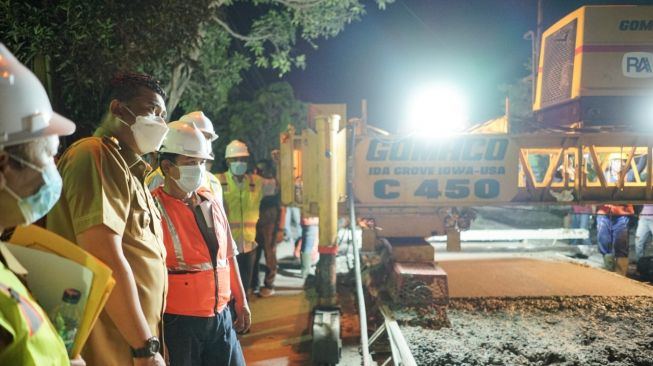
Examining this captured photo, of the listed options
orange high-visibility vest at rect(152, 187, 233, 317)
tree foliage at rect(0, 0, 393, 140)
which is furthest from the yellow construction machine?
tree foliage at rect(0, 0, 393, 140)

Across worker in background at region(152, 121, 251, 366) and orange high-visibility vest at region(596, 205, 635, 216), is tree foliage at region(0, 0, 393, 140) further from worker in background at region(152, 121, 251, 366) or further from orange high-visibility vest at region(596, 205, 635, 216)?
orange high-visibility vest at region(596, 205, 635, 216)

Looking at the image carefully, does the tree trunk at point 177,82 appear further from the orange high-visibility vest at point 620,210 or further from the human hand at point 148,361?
the orange high-visibility vest at point 620,210

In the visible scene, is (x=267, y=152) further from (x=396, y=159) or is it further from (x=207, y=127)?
(x=207, y=127)

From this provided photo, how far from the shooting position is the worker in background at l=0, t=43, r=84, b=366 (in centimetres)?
100

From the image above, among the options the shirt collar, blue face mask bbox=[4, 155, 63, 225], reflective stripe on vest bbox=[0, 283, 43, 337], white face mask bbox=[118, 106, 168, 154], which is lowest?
reflective stripe on vest bbox=[0, 283, 43, 337]

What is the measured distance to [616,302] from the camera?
16.6 feet

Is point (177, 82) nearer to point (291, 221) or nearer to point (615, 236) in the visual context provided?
point (291, 221)

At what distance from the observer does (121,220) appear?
1666 mm

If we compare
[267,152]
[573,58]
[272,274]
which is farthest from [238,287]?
[267,152]

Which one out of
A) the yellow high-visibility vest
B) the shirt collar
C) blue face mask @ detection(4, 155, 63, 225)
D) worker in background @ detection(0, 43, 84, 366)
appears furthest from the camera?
the yellow high-visibility vest

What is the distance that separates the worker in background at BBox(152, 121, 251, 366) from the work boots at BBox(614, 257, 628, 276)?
6.76m

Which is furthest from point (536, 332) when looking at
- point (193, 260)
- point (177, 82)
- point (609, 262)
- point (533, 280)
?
point (177, 82)

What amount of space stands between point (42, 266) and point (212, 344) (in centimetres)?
138

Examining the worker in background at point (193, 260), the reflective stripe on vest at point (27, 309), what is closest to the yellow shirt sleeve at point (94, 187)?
the reflective stripe on vest at point (27, 309)
